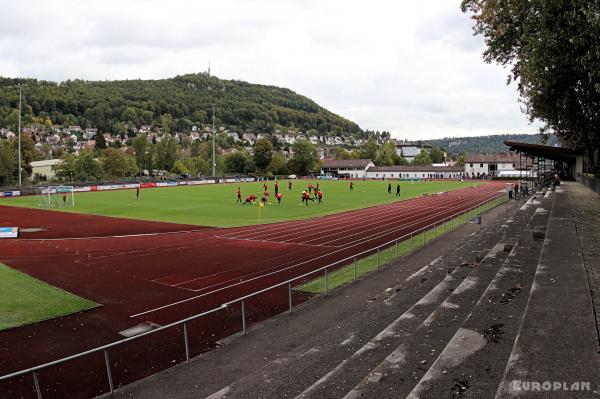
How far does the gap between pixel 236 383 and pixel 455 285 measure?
829cm

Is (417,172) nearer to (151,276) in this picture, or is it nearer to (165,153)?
(165,153)

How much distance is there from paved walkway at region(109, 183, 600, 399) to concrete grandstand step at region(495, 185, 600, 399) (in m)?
0.02

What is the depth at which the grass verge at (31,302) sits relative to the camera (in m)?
13.1

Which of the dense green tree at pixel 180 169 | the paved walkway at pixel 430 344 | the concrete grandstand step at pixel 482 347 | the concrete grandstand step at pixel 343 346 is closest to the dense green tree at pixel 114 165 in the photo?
the dense green tree at pixel 180 169

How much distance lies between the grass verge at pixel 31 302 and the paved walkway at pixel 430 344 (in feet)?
22.1

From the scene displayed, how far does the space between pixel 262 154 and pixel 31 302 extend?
11807 cm

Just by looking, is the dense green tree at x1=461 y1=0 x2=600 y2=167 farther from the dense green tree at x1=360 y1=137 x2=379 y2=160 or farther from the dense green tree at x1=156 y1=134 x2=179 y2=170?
the dense green tree at x1=360 y1=137 x2=379 y2=160

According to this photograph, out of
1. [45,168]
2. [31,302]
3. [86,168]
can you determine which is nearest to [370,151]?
[86,168]

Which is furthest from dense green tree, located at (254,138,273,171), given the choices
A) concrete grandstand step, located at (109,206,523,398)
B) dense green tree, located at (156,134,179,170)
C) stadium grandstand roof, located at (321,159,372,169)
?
concrete grandstand step, located at (109,206,523,398)

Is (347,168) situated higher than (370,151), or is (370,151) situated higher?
(370,151)

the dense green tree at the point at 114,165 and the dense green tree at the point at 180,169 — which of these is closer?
the dense green tree at the point at 114,165

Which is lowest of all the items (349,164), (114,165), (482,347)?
(482,347)

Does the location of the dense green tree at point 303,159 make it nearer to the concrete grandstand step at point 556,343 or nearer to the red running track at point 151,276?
the red running track at point 151,276

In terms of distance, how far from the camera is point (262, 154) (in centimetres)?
13150
